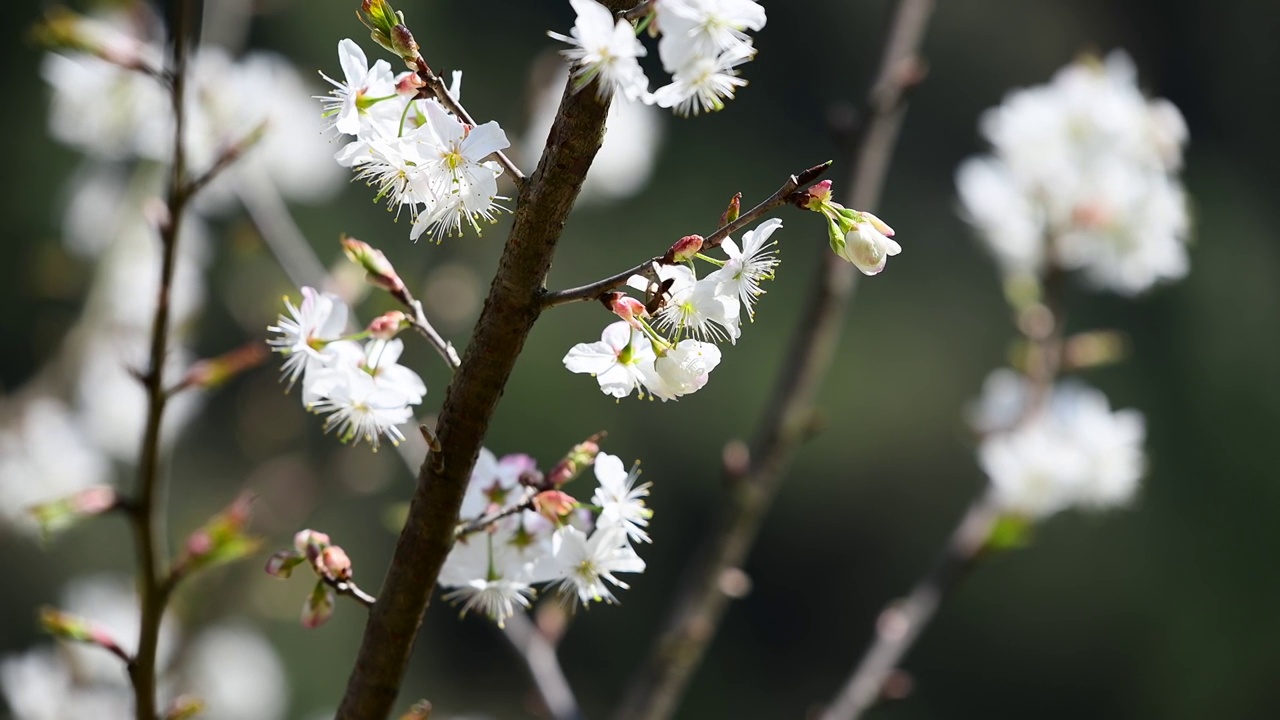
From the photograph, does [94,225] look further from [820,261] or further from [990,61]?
[990,61]

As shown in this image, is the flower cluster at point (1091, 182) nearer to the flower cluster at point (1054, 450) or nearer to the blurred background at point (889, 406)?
the flower cluster at point (1054, 450)

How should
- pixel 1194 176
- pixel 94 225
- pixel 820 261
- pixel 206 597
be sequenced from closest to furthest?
1. pixel 820 261
2. pixel 206 597
3. pixel 94 225
4. pixel 1194 176

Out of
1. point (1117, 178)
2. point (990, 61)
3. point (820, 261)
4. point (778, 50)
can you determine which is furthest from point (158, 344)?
point (990, 61)

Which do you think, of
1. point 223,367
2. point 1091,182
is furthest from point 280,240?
point 1091,182

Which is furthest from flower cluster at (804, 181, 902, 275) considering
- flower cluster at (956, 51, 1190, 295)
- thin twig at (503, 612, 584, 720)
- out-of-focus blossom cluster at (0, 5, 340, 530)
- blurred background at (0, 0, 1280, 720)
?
blurred background at (0, 0, 1280, 720)

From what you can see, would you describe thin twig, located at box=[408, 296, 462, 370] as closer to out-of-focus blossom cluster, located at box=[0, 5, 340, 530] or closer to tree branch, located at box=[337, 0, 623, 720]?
tree branch, located at box=[337, 0, 623, 720]

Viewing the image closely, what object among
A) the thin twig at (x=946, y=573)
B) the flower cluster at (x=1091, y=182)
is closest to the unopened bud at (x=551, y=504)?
the thin twig at (x=946, y=573)
